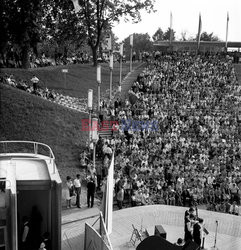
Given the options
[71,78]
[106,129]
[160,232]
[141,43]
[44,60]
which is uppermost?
[141,43]

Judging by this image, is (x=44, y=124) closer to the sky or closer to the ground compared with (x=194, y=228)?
closer to the sky

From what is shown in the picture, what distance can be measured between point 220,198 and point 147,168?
398cm

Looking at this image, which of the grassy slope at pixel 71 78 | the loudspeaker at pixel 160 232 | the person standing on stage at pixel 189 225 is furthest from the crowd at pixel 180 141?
the grassy slope at pixel 71 78

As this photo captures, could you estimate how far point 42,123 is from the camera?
91.8 ft

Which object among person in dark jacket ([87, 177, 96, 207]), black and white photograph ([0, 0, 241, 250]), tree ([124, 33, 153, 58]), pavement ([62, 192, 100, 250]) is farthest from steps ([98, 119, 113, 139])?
tree ([124, 33, 153, 58])

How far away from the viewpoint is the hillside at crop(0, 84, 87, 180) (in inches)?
1037

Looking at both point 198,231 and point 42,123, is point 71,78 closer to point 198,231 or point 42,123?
point 42,123

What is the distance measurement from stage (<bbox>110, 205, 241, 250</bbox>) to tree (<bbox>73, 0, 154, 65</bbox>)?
3179cm

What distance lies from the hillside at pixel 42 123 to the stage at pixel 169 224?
8349mm

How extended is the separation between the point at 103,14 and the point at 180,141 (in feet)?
88.7

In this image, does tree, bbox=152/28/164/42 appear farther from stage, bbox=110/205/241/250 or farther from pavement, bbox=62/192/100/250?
stage, bbox=110/205/241/250

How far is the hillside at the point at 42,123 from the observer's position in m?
26.3

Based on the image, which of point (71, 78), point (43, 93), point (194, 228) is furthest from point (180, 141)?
point (71, 78)

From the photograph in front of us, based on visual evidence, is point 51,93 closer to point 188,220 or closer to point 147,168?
point 147,168
